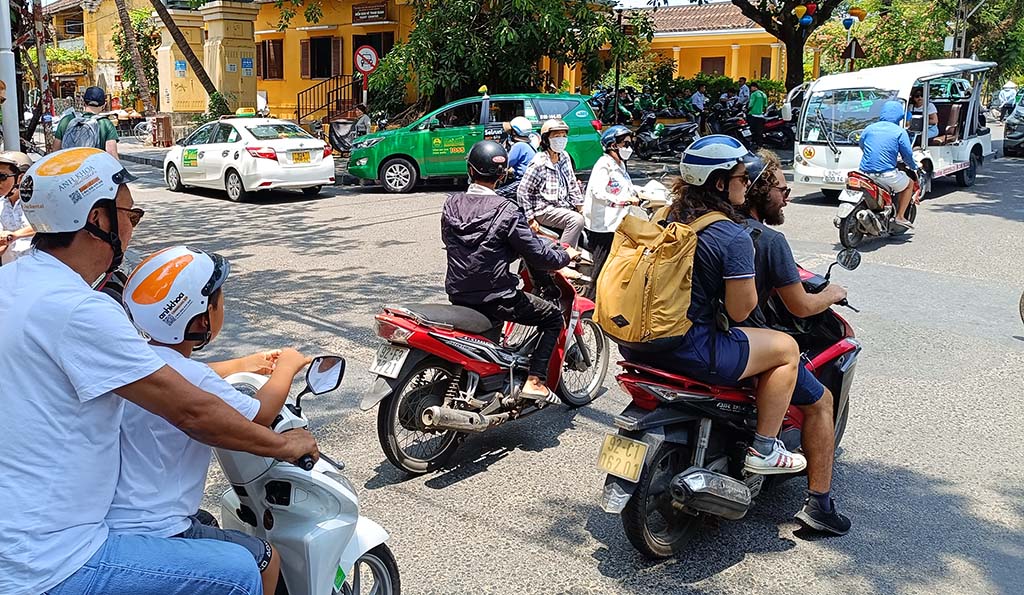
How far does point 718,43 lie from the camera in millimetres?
41906

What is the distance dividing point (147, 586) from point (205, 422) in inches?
15.6

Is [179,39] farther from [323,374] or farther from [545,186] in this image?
[323,374]

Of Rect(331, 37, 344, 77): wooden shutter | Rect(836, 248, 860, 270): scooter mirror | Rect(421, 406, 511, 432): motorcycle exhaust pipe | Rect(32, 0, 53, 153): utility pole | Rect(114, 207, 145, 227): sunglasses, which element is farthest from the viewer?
Rect(331, 37, 344, 77): wooden shutter

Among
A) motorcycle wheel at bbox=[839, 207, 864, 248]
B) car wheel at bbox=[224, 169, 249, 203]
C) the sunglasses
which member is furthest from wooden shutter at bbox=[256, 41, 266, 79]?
the sunglasses

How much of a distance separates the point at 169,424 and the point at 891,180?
10782mm

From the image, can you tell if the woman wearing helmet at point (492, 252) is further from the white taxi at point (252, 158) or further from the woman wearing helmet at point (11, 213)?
the white taxi at point (252, 158)

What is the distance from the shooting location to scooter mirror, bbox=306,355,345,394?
8.78ft

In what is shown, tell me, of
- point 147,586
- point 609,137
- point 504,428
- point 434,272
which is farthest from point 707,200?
point 434,272

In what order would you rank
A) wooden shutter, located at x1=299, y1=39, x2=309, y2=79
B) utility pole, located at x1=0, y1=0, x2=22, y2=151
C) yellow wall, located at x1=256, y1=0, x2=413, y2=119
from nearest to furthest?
utility pole, located at x1=0, y1=0, x2=22, y2=151
yellow wall, located at x1=256, y1=0, x2=413, y2=119
wooden shutter, located at x1=299, y1=39, x2=309, y2=79

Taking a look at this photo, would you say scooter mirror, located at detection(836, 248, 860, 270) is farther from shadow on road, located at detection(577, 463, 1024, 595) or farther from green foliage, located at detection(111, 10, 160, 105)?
green foliage, located at detection(111, 10, 160, 105)

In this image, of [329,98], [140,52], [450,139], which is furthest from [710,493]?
[140,52]

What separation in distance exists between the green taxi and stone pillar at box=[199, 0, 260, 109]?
13320 mm

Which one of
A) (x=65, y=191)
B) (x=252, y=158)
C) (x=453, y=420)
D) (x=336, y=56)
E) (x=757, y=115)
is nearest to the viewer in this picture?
(x=65, y=191)

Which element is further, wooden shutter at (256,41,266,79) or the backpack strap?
wooden shutter at (256,41,266,79)
